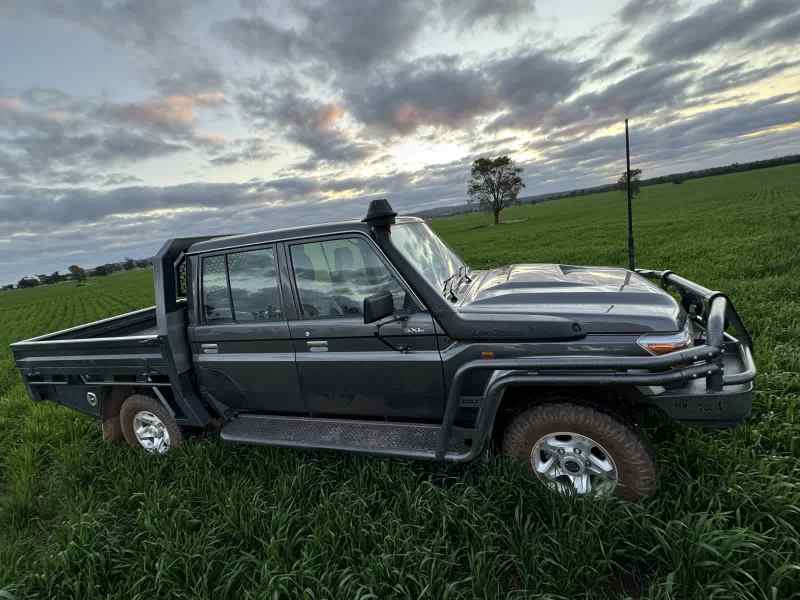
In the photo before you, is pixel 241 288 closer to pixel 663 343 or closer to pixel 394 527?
pixel 394 527

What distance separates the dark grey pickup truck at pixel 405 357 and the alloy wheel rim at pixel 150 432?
2 centimetres

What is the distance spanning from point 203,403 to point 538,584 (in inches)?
121

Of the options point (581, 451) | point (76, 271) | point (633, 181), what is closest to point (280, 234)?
point (581, 451)

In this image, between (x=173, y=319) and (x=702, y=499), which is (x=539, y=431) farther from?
(x=173, y=319)

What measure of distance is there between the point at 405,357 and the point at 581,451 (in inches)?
52.6

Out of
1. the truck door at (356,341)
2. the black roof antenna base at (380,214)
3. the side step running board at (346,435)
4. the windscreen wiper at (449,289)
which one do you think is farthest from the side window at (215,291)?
the windscreen wiper at (449,289)

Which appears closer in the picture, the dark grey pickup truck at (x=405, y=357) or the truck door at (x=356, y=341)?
the dark grey pickup truck at (x=405, y=357)

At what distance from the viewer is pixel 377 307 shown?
259cm

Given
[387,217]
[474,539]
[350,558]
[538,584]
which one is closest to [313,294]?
[387,217]

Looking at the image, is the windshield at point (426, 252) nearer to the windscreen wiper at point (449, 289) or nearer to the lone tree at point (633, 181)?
the windscreen wiper at point (449, 289)

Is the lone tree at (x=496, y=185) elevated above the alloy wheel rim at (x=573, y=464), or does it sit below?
above

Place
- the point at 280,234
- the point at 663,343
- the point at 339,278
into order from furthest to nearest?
1. the point at 280,234
2. the point at 339,278
3. the point at 663,343

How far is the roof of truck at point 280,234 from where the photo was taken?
306 cm

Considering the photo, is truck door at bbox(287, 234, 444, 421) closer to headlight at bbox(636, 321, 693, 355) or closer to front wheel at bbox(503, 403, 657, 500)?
front wheel at bbox(503, 403, 657, 500)
